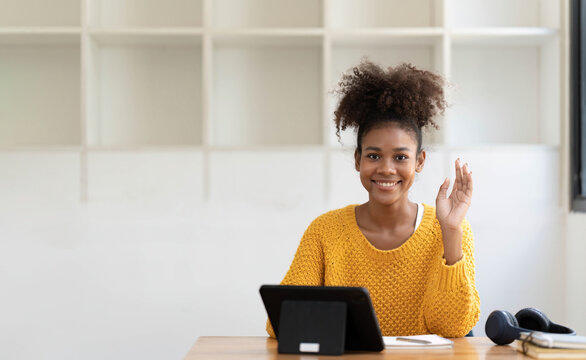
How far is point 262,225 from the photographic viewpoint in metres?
3.26

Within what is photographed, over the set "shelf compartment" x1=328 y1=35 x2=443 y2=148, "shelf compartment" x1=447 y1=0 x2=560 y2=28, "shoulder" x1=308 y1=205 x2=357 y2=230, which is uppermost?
"shelf compartment" x1=447 y1=0 x2=560 y2=28

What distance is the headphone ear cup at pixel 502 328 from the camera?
68.4 inches

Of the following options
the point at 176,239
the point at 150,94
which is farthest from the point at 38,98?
the point at 176,239

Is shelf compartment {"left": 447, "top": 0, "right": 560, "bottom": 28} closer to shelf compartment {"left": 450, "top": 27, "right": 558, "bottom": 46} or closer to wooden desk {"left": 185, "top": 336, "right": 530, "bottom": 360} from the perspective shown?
shelf compartment {"left": 450, "top": 27, "right": 558, "bottom": 46}

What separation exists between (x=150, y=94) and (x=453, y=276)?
2034 millimetres

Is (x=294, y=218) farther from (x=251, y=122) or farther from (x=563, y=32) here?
(x=563, y=32)

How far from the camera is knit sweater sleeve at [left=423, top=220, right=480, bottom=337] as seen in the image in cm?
194

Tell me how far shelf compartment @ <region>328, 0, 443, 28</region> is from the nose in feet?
5.01

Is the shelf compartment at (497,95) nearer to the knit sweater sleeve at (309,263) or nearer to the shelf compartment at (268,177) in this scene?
the shelf compartment at (268,177)

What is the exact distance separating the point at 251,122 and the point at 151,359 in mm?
1204

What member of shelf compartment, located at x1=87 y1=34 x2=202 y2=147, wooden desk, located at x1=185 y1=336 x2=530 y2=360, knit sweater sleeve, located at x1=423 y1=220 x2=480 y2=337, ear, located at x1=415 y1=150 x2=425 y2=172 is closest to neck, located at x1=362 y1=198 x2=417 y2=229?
ear, located at x1=415 y1=150 x2=425 y2=172

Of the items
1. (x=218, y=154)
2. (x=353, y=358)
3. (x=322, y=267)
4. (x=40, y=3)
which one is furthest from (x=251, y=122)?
(x=353, y=358)

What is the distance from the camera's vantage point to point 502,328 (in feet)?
5.70

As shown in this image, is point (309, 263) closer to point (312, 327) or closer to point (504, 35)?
point (312, 327)
